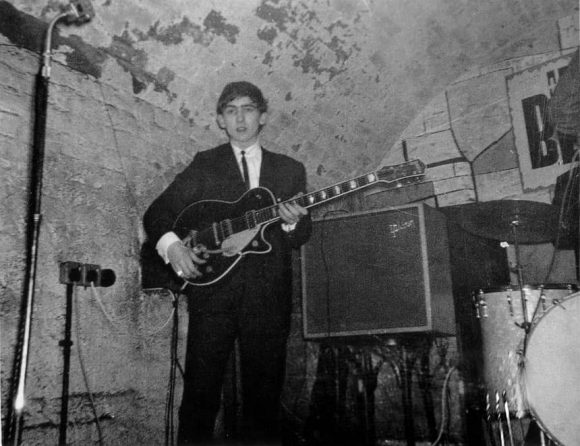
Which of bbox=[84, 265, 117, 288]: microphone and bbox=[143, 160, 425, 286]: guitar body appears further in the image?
bbox=[143, 160, 425, 286]: guitar body

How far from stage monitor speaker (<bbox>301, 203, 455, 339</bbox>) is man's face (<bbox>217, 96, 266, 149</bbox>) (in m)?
0.47

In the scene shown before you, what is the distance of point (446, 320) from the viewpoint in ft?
6.88

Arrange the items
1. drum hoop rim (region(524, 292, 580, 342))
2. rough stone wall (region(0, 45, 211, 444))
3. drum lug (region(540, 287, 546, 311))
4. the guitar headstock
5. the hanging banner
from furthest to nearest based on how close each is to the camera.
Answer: the hanging banner < the guitar headstock < drum lug (region(540, 287, 546, 311)) < drum hoop rim (region(524, 292, 580, 342)) < rough stone wall (region(0, 45, 211, 444))

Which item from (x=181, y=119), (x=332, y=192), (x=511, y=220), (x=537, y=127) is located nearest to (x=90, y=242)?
(x=181, y=119)

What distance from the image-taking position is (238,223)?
199cm

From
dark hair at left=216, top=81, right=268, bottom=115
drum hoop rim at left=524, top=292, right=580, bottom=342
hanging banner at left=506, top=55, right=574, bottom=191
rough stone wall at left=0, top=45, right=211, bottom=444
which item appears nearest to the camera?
rough stone wall at left=0, top=45, right=211, bottom=444

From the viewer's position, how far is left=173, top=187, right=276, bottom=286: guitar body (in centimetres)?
197

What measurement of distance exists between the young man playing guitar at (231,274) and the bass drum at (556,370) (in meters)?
0.91

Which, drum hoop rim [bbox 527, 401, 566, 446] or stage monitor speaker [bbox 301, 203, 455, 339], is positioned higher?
stage monitor speaker [bbox 301, 203, 455, 339]

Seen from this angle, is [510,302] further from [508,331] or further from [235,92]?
[235,92]

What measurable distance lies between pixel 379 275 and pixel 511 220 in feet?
1.82

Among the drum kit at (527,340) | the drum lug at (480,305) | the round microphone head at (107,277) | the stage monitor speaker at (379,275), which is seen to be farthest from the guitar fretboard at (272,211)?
the drum lug at (480,305)

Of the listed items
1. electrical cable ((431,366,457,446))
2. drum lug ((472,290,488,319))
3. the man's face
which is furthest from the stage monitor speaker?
the man's face

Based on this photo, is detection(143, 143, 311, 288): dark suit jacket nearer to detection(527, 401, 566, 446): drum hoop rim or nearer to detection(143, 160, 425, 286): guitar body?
detection(143, 160, 425, 286): guitar body
